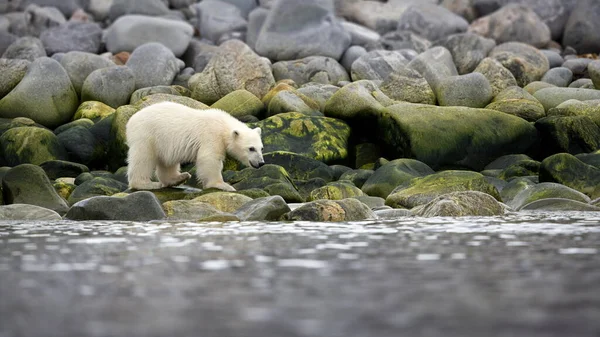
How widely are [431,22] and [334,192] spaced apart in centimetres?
1834

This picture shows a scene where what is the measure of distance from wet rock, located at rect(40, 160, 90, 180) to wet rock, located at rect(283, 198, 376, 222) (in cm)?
590

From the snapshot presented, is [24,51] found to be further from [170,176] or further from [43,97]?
[170,176]

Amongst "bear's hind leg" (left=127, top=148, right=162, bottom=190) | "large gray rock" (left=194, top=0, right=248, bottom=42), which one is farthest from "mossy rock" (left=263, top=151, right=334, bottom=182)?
"large gray rock" (left=194, top=0, right=248, bottom=42)

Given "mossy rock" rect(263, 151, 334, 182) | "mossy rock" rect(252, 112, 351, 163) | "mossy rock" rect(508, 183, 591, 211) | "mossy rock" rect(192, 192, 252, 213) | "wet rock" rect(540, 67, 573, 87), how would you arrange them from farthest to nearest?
"wet rock" rect(540, 67, 573, 87), "mossy rock" rect(252, 112, 351, 163), "mossy rock" rect(263, 151, 334, 182), "mossy rock" rect(508, 183, 591, 211), "mossy rock" rect(192, 192, 252, 213)

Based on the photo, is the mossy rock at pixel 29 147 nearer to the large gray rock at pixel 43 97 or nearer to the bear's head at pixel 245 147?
the large gray rock at pixel 43 97

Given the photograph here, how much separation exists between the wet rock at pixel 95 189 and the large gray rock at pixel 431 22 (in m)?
18.2

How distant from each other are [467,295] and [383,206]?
21.7ft

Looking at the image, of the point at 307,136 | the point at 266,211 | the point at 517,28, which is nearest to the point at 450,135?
the point at 307,136

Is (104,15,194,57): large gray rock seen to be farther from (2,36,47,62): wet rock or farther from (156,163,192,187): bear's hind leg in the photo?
(156,163,192,187): bear's hind leg

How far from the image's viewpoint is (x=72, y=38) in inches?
1052

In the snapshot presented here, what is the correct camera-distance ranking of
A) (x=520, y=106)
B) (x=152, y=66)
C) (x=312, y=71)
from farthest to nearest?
(x=312, y=71) → (x=152, y=66) → (x=520, y=106)

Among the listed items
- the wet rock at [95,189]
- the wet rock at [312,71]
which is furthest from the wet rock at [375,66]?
the wet rock at [95,189]

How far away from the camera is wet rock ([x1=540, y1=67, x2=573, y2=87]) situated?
20859 millimetres

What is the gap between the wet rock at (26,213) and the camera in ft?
29.9
